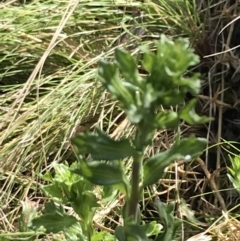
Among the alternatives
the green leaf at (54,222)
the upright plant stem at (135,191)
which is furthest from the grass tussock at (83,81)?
the upright plant stem at (135,191)

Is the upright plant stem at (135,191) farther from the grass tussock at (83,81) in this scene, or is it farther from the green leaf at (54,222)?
the grass tussock at (83,81)

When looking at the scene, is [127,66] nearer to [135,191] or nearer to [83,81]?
[135,191]

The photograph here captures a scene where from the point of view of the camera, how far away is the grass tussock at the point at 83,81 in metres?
1.36

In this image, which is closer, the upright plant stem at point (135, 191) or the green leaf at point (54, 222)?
the upright plant stem at point (135, 191)

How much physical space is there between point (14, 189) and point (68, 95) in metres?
0.25

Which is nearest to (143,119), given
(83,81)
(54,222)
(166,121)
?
(166,121)

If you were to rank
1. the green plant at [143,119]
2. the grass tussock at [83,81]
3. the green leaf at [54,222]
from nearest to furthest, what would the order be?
1. the green plant at [143,119]
2. the green leaf at [54,222]
3. the grass tussock at [83,81]

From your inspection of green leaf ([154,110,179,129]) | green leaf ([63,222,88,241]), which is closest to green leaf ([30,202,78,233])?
green leaf ([63,222,88,241])

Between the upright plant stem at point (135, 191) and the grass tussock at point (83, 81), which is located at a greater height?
the upright plant stem at point (135, 191)

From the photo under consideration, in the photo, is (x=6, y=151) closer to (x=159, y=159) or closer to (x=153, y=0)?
(x=153, y=0)

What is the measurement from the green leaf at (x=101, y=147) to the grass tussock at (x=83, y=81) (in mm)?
574

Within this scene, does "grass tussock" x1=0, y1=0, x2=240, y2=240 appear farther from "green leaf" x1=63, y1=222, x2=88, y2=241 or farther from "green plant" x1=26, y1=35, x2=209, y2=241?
"green plant" x1=26, y1=35, x2=209, y2=241

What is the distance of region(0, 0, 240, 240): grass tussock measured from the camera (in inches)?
53.4

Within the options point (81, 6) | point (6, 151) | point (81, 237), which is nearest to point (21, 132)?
point (6, 151)
